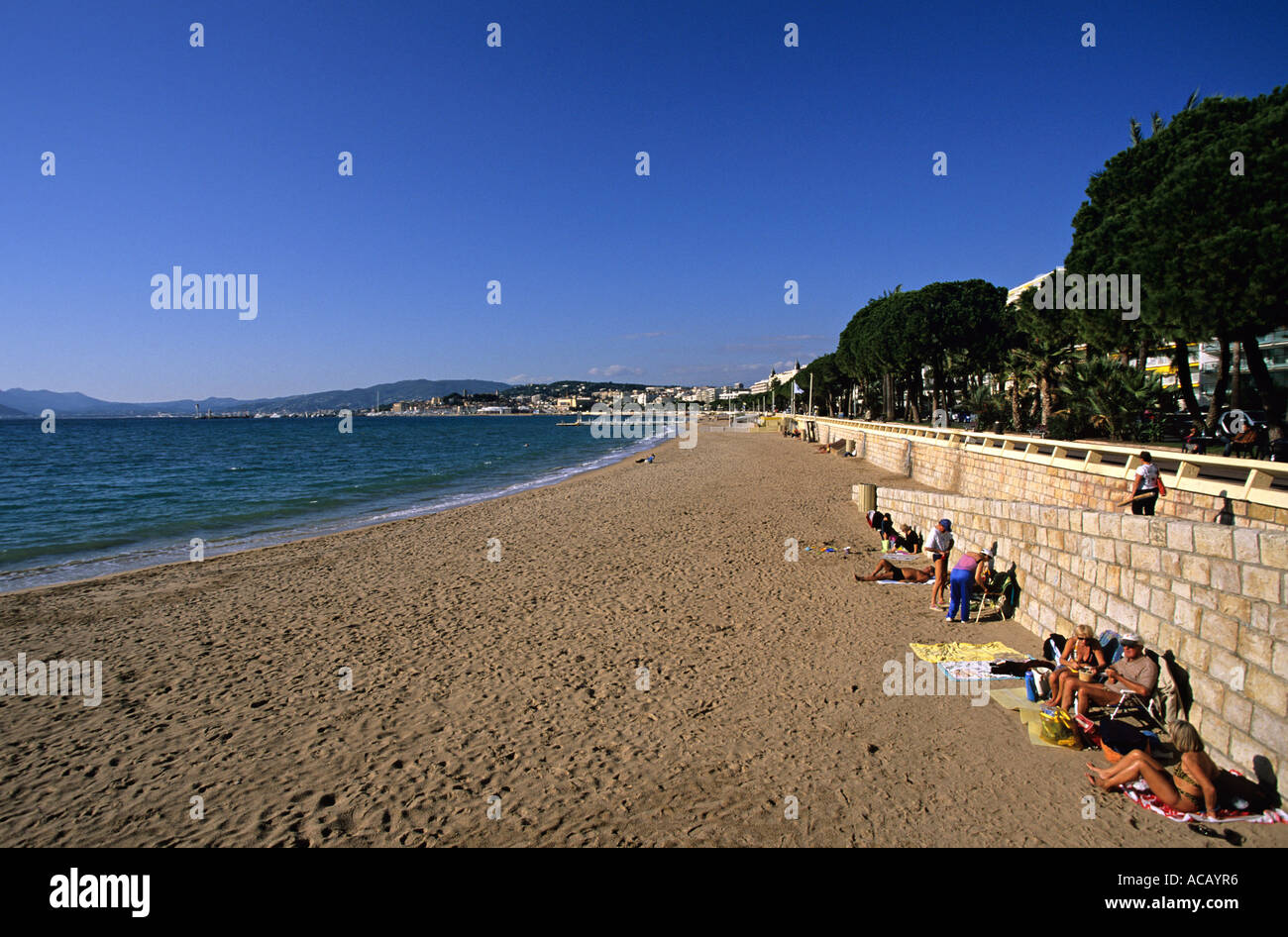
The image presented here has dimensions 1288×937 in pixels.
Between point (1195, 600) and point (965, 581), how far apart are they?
11.1 ft

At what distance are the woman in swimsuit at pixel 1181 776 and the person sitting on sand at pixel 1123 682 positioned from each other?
20.9 inches

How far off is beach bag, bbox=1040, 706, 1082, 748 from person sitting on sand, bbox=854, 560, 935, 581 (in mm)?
4922

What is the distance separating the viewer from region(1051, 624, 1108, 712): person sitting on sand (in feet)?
18.9

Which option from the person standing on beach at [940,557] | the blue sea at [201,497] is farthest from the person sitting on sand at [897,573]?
the blue sea at [201,497]

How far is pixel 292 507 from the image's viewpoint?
73.4 ft

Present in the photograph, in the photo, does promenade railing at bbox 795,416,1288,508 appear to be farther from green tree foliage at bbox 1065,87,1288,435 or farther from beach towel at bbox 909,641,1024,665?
green tree foliage at bbox 1065,87,1288,435

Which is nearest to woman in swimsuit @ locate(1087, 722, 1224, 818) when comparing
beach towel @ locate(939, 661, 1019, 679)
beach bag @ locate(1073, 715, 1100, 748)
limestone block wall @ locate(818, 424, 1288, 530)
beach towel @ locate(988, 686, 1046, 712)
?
beach bag @ locate(1073, 715, 1100, 748)

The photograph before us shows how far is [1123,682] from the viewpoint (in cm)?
544

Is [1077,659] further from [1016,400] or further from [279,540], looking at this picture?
[1016,400]

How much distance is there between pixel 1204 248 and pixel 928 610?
39.7 ft

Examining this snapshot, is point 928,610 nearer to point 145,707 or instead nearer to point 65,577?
point 145,707

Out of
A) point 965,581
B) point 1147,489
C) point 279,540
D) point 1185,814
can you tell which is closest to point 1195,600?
point 1185,814

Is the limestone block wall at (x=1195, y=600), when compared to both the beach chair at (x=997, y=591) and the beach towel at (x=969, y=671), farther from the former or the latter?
the beach towel at (x=969, y=671)
